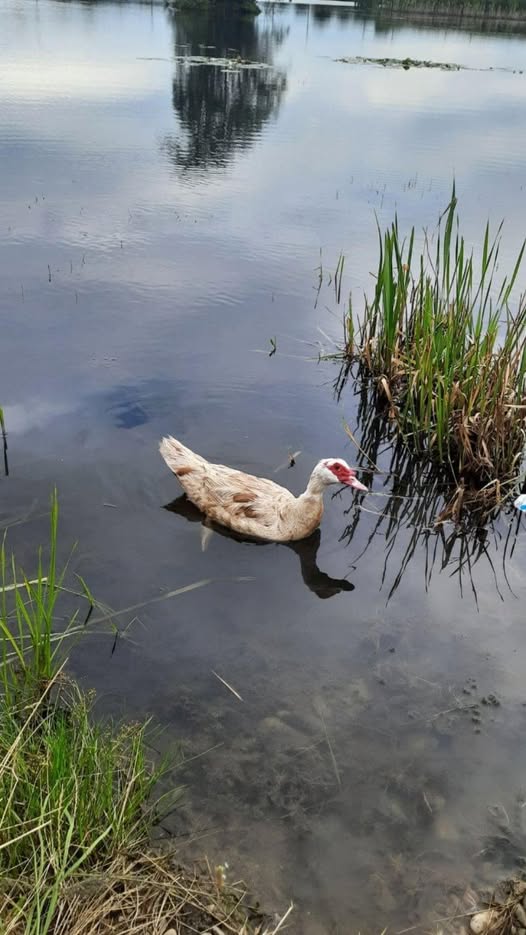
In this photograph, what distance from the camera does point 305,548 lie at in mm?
6648

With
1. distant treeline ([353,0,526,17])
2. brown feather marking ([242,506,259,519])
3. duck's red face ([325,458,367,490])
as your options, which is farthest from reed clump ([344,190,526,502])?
distant treeline ([353,0,526,17])

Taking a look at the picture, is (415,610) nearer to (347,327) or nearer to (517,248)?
(347,327)

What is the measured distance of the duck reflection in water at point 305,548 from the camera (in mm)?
6117

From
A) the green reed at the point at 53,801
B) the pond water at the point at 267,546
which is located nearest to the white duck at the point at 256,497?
the pond water at the point at 267,546

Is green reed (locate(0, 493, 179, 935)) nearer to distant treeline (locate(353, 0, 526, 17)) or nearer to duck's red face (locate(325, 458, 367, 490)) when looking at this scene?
duck's red face (locate(325, 458, 367, 490))

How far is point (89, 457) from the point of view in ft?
23.8

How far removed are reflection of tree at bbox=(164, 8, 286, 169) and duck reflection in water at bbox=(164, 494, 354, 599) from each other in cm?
1264

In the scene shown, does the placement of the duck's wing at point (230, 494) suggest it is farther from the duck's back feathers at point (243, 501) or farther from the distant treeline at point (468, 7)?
the distant treeline at point (468, 7)

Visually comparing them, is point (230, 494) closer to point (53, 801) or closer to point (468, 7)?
point (53, 801)

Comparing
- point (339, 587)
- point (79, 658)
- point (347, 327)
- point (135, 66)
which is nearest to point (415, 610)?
point (339, 587)

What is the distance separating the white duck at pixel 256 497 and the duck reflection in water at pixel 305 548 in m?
0.07

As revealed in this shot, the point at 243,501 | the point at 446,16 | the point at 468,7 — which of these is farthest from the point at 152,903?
the point at 446,16

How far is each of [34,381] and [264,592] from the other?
13.6 ft

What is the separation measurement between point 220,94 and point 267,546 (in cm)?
2250
